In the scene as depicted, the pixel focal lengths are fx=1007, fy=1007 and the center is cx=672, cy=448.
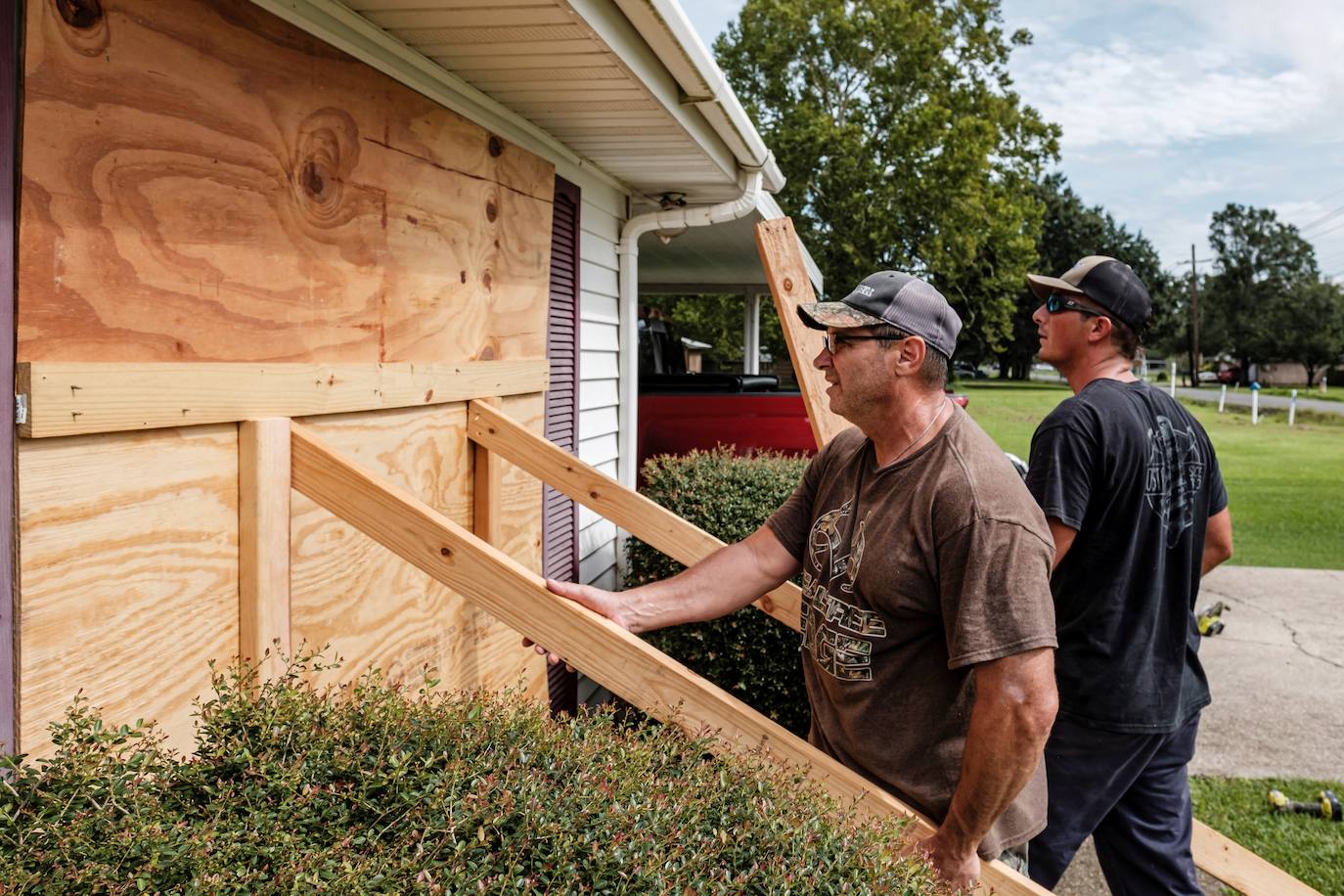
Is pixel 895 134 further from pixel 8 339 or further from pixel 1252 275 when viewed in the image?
pixel 1252 275

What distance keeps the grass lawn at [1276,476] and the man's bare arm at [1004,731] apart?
3338 millimetres

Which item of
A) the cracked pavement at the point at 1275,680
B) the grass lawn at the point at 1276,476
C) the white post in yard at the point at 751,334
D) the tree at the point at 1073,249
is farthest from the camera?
the tree at the point at 1073,249

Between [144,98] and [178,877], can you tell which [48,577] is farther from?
[144,98]

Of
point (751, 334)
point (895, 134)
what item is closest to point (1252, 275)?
point (895, 134)

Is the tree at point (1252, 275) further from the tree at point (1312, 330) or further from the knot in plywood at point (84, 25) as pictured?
the knot in plywood at point (84, 25)

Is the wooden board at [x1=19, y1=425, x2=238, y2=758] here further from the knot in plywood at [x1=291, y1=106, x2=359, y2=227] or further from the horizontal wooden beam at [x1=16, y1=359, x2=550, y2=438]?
the knot in plywood at [x1=291, y1=106, x2=359, y2=227]

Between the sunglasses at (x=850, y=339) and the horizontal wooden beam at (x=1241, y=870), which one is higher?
the sunglasses at (x=850, y=339)

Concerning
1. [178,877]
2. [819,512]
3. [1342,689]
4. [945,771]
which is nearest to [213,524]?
[178,877]

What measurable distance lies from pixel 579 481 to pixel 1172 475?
189cm

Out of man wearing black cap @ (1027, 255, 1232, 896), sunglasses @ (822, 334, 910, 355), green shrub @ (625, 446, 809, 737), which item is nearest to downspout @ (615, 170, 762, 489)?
green shrub @ (625, 446, 809, 737)

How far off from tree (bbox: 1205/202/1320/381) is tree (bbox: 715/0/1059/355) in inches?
1854

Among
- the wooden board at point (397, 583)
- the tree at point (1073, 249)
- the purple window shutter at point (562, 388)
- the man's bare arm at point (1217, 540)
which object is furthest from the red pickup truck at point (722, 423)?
the tree at point (1073, 249)

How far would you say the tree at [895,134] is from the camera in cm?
2741

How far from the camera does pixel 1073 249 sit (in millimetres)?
57469
